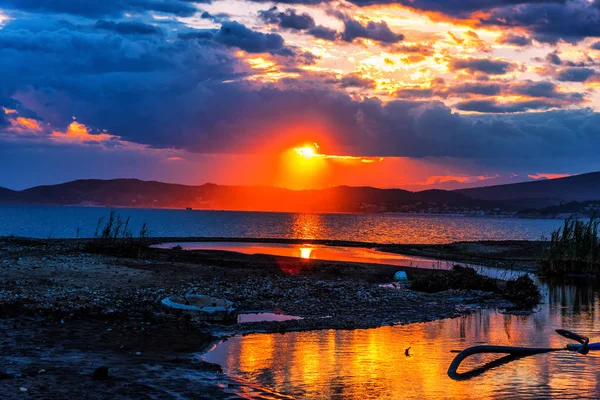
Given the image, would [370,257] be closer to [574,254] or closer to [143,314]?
[574,254]

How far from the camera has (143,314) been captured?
22203 millimetres

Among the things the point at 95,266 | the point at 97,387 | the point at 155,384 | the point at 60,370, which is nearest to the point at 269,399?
the point at 155,384

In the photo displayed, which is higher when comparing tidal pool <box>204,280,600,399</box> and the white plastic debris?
the white plastic debris

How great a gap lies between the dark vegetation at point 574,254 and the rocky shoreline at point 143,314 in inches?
599

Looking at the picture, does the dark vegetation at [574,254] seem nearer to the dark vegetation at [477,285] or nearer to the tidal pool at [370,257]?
the tidal pool at [370,257]

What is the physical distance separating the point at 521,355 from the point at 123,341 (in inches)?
490

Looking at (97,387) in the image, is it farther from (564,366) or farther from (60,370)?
(564,366)

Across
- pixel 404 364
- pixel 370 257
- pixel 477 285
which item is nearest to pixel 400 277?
pixel 477 285

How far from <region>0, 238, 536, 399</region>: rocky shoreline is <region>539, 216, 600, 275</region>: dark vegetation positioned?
599 inches

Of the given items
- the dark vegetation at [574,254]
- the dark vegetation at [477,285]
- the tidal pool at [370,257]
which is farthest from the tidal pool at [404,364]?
the dark vegetation at [574,254]

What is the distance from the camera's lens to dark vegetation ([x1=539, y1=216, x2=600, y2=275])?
48.3 metres

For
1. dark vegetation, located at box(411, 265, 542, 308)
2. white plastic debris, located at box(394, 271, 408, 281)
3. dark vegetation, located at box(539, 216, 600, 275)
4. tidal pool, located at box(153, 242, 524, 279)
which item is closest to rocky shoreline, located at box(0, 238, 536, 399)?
white plastic debris, located at box(394, 271, 408, 281)

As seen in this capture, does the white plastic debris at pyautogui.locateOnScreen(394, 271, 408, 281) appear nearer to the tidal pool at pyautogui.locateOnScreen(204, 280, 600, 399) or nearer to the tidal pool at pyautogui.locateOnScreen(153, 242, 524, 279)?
the tidal pool at pyautogui.locateOnScreen(153, 242, 524, 279)

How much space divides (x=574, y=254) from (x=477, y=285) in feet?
59.5
